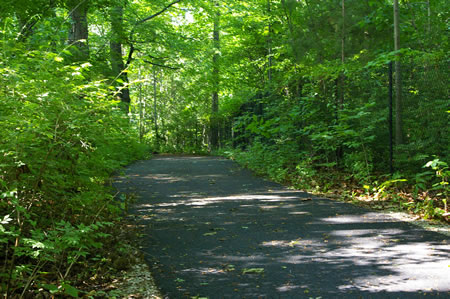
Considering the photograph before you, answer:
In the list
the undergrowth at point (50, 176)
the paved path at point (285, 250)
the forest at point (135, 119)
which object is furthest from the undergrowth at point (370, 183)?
the undergrowth at point (50, 176)

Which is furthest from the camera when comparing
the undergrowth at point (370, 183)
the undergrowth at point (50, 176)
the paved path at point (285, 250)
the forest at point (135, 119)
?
the undergrowth at point (370, 183)

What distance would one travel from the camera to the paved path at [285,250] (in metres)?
3.52

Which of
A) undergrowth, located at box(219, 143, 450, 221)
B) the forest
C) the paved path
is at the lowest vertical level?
the paved path

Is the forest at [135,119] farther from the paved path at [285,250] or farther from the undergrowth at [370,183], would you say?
the paved path at [285,250]

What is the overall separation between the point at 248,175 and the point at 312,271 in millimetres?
7945

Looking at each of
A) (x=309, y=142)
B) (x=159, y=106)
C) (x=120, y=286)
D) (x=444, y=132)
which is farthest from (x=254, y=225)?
(x=159, y=106)

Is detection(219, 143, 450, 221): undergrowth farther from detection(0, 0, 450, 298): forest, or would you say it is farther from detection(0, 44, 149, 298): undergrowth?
detection(0, 44, 149, 298): undergrowth

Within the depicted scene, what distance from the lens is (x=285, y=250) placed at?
4.61m

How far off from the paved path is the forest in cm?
70

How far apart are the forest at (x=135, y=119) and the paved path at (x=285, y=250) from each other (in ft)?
2.31

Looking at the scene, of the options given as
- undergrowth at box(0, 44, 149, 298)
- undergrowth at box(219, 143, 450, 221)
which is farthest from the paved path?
undergrowth at box(0, 44, 149, 298)

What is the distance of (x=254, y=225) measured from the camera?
19.0 feet

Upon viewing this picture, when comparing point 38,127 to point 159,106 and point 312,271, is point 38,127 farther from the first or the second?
point 159,106

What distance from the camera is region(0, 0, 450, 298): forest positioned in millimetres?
3412
